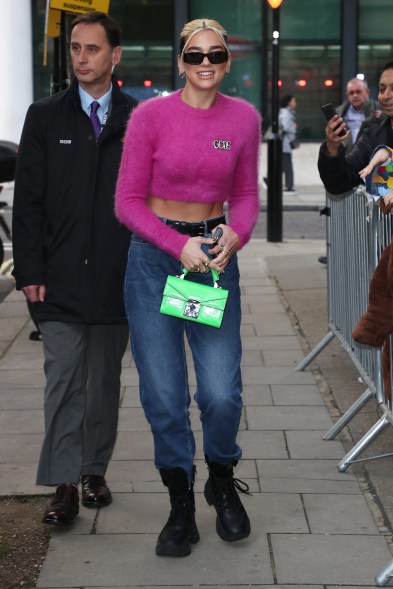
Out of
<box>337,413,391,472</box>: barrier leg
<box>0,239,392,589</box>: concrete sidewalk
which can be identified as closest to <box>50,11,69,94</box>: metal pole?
<box>0,239,392,589</box>: concrete sidewalk

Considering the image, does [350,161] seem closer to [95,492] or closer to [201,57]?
[201,57]

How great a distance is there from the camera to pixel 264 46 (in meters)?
26.2

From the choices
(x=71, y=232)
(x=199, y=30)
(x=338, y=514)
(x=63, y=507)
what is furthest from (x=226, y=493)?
(x=199, y=30)

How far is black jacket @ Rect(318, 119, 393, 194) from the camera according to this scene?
5797mm

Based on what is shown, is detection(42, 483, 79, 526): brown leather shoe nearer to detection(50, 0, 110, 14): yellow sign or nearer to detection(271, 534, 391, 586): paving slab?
detection(271, 534, 391, 586): paving slab

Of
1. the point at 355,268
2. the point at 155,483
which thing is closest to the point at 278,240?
the point at 355,268

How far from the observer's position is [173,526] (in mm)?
4574

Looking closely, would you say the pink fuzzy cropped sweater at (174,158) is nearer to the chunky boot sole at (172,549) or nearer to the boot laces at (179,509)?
the boot laces at (179,509)

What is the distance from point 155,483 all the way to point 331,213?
2620 mm

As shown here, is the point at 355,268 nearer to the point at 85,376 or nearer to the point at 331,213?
the point at 331,213

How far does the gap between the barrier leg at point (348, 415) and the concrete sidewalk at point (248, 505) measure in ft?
0.16

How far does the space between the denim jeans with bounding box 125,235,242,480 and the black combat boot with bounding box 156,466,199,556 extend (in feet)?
0.16

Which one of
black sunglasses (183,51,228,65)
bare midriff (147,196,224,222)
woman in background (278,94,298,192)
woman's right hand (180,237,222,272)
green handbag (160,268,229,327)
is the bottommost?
woman in background (278,94,298,192)

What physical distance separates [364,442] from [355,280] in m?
1.30
